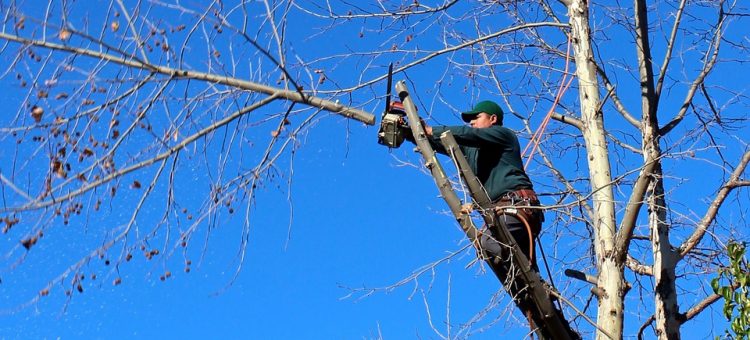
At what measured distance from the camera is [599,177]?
723cm

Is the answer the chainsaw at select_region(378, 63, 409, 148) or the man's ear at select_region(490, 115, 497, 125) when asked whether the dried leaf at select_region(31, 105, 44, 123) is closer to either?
the chainsaw at select_region(378, 63, 409, 148)

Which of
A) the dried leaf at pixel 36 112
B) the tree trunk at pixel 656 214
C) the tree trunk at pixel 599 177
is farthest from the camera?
the tree trunk at pixel 656 214

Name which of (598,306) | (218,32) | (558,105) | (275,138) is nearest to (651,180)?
(598,306)

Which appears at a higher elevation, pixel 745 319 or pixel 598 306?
pixel 598 306

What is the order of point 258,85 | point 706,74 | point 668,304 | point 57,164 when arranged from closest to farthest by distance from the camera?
point 57,164, point 258,85, point 668,304, point 706,74

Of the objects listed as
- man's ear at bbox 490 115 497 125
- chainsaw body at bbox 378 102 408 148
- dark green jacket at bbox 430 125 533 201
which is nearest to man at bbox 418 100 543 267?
dark green jacket at bbox 430 125 533 201

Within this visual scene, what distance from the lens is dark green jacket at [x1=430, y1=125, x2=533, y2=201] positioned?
6512mm

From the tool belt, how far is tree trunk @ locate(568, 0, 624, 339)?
0.42 m

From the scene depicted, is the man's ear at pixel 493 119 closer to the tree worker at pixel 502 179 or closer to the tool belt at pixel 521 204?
the tree worker at pixel 502 179

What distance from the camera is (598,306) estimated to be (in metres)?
Result: 7.00

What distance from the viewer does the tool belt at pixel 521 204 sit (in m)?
6.41

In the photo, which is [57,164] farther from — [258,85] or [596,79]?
[596,79]

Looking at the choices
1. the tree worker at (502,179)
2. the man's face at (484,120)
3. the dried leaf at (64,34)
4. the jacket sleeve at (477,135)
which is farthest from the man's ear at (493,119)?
the dried leaf at (64,34)

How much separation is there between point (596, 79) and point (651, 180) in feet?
3.32
